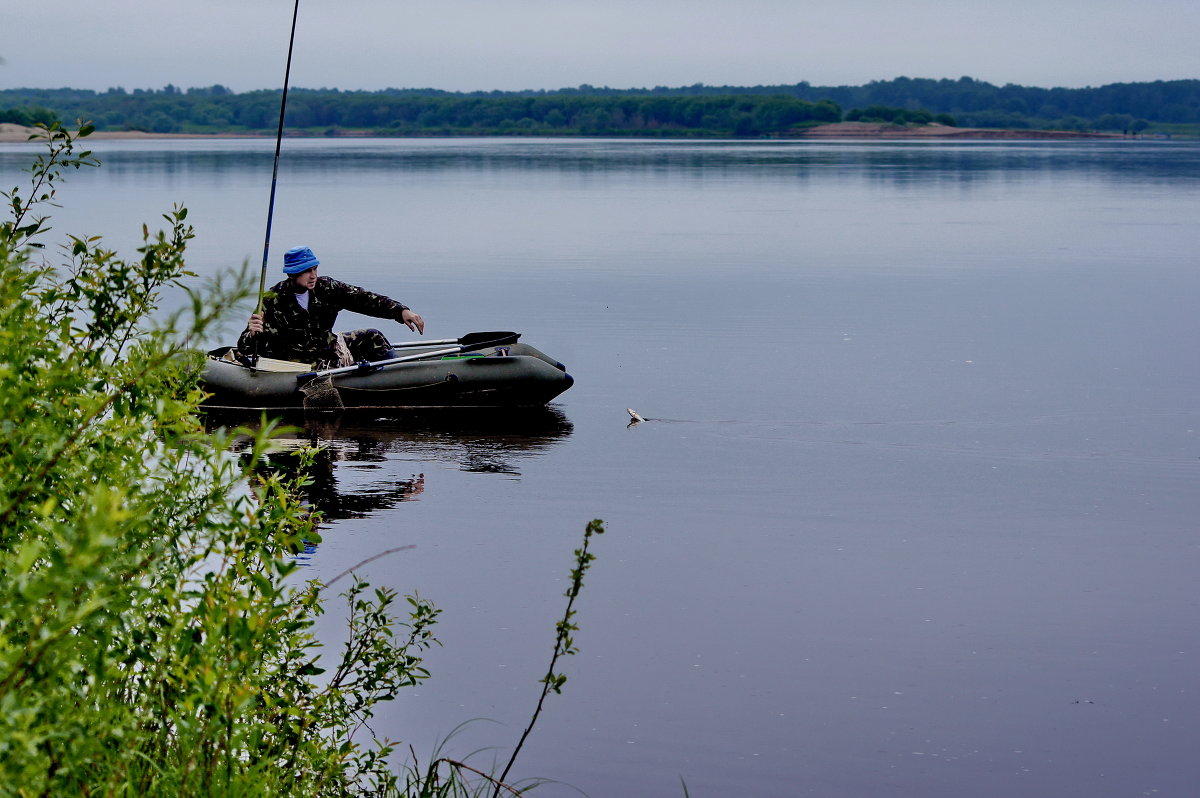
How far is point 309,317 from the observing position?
41.7 feet

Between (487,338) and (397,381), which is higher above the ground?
(487,338)

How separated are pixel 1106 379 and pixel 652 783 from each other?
1077 centimetres

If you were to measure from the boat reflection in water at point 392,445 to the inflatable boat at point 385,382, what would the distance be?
16 centimetres

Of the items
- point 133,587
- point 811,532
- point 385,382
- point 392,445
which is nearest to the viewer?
point 133,587

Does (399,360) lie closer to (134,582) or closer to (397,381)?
(397,381)

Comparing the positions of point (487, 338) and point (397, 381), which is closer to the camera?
point (397, 381)

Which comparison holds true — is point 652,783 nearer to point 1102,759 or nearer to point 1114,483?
point 1102,759

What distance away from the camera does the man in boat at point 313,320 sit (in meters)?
12.3

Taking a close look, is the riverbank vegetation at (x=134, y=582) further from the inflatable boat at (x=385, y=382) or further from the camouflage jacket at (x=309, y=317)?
the inflatable boat at (x=385, y=382)

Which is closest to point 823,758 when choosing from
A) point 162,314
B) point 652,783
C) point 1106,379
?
point 652,783

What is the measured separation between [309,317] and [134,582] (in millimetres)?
9478

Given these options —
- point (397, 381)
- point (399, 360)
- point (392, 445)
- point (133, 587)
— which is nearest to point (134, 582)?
point (133, 587)

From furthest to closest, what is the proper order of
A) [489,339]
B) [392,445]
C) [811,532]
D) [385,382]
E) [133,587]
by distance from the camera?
[489,339] < [385,382] < [392,445] < [811,532] < [133,587]

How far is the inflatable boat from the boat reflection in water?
0.16 m
